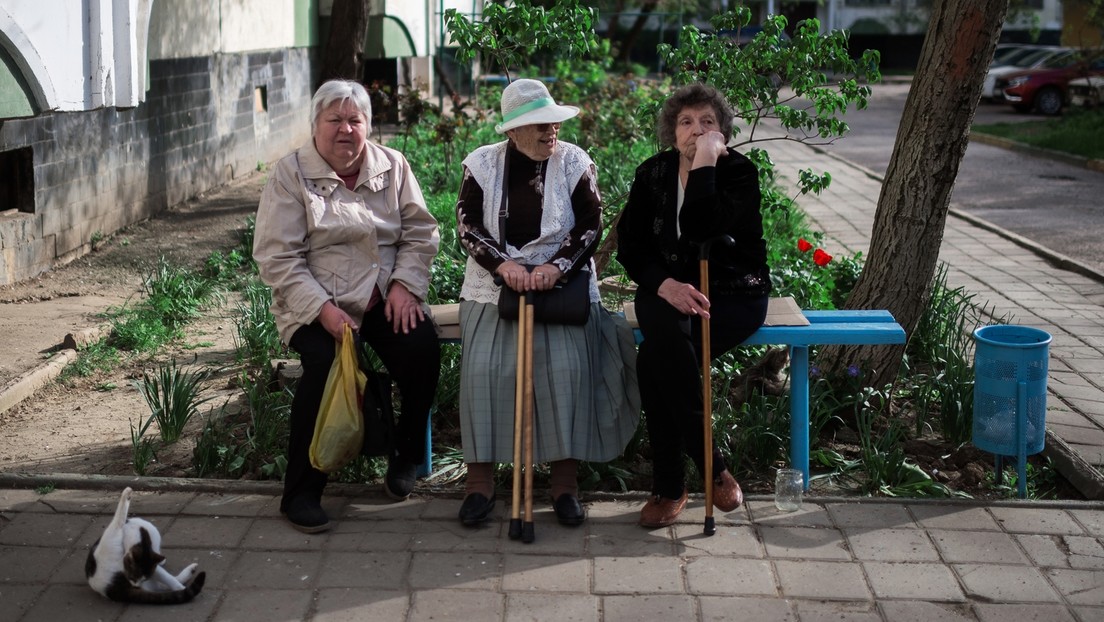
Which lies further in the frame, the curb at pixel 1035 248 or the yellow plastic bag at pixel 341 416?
the curb at pixel 1035 248

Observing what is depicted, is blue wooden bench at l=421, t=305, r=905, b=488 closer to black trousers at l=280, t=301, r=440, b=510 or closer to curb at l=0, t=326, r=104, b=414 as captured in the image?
black trousers at l=280, t=301, r=440, b=510

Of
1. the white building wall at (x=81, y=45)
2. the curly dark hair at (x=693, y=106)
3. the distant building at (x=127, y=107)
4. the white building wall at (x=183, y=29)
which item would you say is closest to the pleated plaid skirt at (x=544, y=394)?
the curly dark hair at (x=693, y=106)

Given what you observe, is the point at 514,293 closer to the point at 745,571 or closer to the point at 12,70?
the point at 745,571

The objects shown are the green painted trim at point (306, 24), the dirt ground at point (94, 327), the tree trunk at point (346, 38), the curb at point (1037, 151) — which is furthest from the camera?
the curb at point (1037, 151)

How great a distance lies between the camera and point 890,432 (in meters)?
4.77

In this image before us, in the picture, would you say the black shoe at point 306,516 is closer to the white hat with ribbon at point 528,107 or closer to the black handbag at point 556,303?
the black handbag at point 556,303

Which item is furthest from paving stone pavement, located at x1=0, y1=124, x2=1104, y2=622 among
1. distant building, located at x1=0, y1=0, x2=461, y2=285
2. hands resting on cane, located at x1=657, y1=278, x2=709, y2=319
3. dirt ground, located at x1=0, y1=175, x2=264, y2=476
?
distant building, located at x1=0, y1=0, x2=461, y2=285

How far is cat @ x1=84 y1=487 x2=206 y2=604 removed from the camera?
3562 mm

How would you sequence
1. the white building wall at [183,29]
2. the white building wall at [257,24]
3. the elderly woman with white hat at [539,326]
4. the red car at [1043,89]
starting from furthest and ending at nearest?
1. the red car at [1043,89]
2. the white building wall at [257,24]
3. the white building wall at [183,29]
4. the elderly woman with white hat at [539,326]

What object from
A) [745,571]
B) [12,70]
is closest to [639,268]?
[745,571]

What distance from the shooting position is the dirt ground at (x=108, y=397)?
15.8 feet

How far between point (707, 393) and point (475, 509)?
90cm

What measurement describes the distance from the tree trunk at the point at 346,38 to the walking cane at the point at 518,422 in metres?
7.60

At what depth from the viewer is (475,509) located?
4.25 metres
